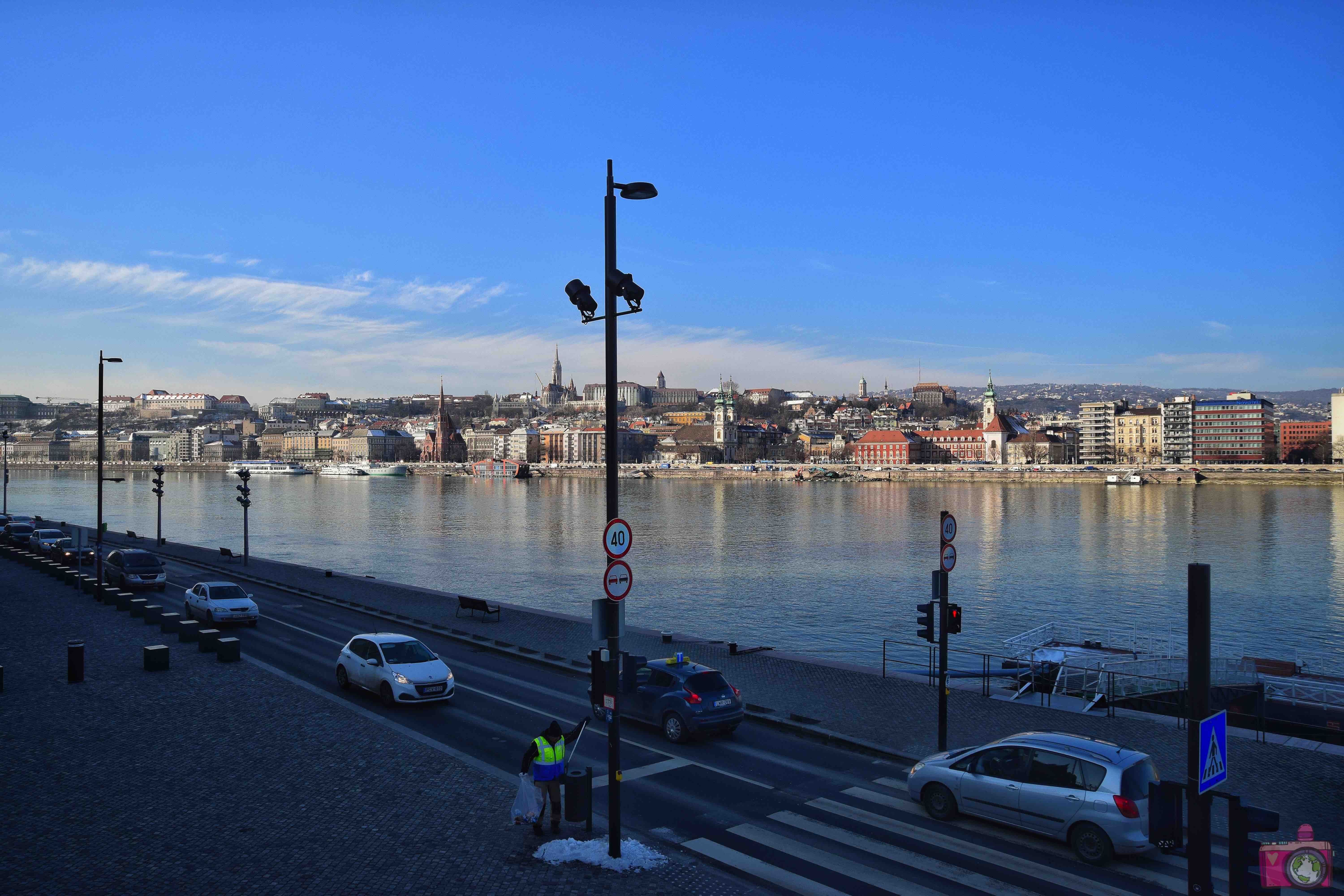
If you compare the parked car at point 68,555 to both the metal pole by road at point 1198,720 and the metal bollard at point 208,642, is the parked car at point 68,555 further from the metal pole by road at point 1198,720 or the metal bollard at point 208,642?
the metal pole by road at point 1198,720

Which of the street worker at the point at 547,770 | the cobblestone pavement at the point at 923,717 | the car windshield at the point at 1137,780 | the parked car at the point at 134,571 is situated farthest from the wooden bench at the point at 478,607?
the car windshield at the point at 1137,780

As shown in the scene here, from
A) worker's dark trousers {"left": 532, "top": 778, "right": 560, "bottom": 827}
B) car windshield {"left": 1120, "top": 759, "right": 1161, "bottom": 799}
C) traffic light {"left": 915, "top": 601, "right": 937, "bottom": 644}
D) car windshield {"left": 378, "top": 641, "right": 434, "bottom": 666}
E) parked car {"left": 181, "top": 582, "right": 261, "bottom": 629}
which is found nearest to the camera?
car windshield {"left": 1120, "top": 759, "right": 1161, "bottom": 799}

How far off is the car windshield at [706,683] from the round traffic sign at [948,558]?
3.33m

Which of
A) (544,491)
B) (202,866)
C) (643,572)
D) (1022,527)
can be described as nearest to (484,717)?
A: (202,866)

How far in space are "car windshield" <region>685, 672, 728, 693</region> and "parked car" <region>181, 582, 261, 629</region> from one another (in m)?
13.1

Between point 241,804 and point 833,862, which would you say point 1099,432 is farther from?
point 241,804

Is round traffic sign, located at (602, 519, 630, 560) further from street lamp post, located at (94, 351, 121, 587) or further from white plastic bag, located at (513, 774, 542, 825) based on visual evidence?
street lamp post, located at (94, 351, 121, 587)

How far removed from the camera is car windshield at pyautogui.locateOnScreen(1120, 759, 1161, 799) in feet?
26.4

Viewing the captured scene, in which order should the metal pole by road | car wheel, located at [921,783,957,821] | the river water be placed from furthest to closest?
1. the river water
2. car wheel, located at [921,783,957,821]
3. the metal pole by road

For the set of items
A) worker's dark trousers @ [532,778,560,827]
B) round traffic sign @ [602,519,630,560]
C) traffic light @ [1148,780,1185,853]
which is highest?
round traffic sign @ [602,519,630,560]

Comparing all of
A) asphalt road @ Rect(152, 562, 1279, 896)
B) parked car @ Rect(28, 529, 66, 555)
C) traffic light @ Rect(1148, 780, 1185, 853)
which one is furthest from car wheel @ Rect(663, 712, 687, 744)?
parked car @ Rect(28, 529, 66, 555)

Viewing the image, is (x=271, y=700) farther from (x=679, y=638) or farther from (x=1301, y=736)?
(x=1301, y=736)

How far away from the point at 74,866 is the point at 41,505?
9738 cm

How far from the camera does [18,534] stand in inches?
1574
